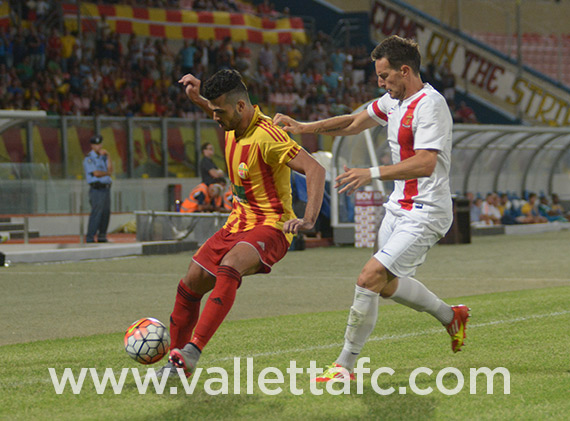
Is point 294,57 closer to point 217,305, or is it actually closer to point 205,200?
point 205,200

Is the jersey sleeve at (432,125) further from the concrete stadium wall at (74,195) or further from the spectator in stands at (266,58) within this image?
the spectator in stands at (266,58)

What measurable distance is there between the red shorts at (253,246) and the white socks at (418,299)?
81 centimetres

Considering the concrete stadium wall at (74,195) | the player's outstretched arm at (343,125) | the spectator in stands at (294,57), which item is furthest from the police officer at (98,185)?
the spectator in stands at (294,57)

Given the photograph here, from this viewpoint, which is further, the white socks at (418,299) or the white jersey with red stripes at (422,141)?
the white socks at (418,299)

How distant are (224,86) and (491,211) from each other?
20785 mm

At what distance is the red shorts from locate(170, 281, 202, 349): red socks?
0.23 meters

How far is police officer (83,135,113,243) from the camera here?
19031mm

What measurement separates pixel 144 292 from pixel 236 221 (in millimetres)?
5943

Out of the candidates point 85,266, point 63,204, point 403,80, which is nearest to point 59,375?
point 403,80

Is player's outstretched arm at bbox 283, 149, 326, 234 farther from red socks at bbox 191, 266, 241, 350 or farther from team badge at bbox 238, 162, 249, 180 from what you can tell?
red socks at bbox 191, 266, 241, 350

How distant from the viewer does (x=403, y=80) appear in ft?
20.0

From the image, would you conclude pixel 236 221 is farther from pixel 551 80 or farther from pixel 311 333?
pixel 551 80

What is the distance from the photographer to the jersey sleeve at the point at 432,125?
584 centimetres

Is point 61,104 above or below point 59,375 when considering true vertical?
above
